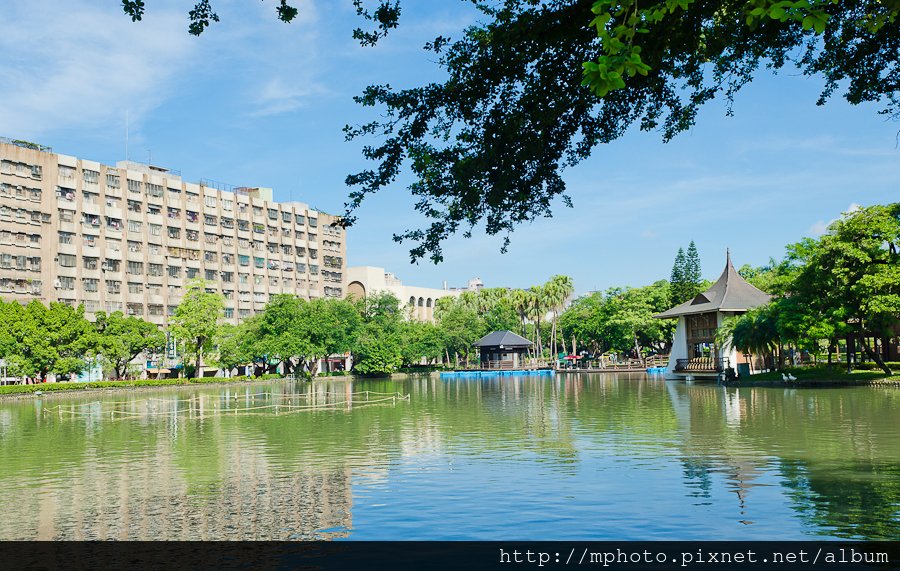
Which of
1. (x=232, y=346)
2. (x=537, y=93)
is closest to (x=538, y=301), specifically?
(x=232, y=346)

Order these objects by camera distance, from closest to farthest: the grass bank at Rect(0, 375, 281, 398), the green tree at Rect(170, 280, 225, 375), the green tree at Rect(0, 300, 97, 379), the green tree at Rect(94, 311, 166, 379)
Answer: the grass bank at Rect(0, 375, 281, 398) < the green tree at Rect(0, 300, 97, 379) < the green tree at Rect(94, 311, 166, 379) < the green tree at Rect(170, 280, 225, 375)

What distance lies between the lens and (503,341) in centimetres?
10388

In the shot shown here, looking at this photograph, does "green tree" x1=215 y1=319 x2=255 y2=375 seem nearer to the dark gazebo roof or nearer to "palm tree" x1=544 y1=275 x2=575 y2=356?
the dark gazebo roof

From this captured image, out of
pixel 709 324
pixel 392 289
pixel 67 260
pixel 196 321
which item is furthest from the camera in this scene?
pixel 392 289

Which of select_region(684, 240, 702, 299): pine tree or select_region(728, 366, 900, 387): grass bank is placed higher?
select_region(684, 240, 702, 299): pine tree

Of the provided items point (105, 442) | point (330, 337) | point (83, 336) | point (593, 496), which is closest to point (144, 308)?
point (330, 337)

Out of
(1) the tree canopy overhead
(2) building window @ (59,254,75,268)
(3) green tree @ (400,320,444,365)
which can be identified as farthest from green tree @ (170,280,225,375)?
(1) the tree canopy overhead

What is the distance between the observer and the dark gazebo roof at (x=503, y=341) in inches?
4075

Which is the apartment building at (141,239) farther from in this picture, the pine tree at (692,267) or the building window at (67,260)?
the pine tree at (692,267)

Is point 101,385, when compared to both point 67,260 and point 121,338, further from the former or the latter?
point 67,260

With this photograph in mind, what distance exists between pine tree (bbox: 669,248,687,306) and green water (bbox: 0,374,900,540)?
7136 cm

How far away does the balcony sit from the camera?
2392 inches

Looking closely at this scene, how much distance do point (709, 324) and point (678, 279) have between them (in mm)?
43448

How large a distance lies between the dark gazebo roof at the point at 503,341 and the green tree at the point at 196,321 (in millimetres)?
36824
